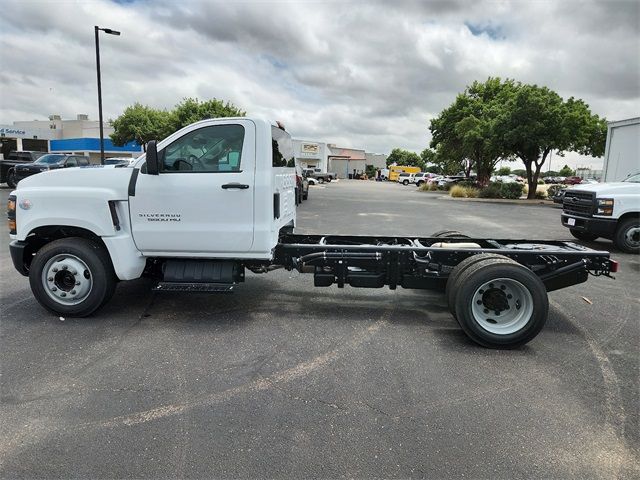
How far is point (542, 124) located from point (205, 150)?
2599 centimetres

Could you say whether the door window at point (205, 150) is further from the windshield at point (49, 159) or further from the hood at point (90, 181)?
the windshield at point (49, 159)

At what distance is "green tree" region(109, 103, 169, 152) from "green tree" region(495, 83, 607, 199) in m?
34.1

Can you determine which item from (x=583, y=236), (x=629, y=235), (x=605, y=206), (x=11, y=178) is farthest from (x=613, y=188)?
(x=11, y=178)

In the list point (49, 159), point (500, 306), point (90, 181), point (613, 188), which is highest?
point (49, 159)

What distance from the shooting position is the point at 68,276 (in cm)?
506

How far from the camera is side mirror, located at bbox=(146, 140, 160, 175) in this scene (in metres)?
4.68

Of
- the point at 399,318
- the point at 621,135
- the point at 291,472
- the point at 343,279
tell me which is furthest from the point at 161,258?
the point at 621,135

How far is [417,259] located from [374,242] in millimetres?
998

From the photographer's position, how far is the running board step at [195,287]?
16.0ft

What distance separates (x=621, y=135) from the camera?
888 inches

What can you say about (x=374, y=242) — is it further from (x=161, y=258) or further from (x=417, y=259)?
(x=161, y=258)

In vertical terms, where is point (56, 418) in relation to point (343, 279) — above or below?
below

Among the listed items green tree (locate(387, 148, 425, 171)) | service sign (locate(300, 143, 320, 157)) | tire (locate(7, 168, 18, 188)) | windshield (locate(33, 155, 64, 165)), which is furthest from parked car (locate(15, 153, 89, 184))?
green tree (locate(387, 148, 425, 171))

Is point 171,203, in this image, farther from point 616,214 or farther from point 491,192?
point 491,192
